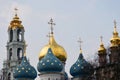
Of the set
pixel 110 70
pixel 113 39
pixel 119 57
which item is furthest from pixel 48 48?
pixel 119 57

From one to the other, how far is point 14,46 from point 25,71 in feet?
13.7

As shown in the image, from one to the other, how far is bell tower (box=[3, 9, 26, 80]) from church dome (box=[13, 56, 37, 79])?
2253 mm

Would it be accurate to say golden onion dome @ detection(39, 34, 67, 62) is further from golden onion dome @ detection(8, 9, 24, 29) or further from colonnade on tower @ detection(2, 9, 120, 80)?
golden onion dome @ detection(8, 9, 24, 29)

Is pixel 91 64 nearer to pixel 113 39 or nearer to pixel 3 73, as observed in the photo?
pixel 113 39

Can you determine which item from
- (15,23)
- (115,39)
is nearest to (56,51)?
(15,23)

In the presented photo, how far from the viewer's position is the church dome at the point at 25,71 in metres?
50.0

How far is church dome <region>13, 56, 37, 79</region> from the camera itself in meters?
50.0

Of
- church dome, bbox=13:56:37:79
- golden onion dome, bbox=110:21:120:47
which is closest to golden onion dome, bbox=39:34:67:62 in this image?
church dome, bbox=13:56:37:79

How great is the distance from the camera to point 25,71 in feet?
164

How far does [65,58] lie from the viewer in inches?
2104

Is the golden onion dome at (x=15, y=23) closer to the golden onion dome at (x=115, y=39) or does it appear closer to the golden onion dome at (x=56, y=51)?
the golden onion dome at (x=56, y=51)

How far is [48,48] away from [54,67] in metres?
3.34

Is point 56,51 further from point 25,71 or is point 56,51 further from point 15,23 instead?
point 15,23

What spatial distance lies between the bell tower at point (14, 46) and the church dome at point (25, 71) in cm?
225
